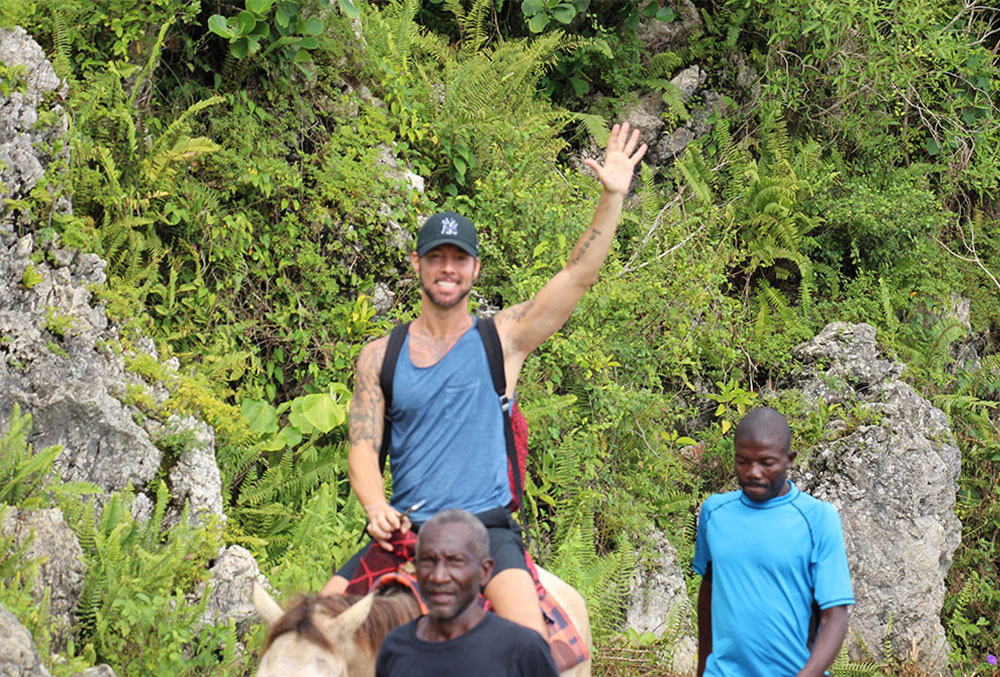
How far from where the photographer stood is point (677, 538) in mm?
9719

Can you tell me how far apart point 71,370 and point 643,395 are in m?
4.96

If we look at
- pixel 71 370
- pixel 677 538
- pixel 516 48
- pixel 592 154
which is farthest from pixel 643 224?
pixel 71 370

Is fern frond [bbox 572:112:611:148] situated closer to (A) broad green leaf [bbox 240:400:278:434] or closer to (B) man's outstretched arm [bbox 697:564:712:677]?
(A) broad green leaf [bbox 240:400:278:434]

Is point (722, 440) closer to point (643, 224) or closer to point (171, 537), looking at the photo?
point (643, 224)

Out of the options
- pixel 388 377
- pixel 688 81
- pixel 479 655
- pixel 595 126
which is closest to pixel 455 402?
pixel 388 377

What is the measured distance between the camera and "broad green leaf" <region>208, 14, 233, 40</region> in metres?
8.92

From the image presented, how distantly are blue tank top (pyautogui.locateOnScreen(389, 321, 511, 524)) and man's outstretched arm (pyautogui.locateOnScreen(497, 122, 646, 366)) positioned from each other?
24 cm

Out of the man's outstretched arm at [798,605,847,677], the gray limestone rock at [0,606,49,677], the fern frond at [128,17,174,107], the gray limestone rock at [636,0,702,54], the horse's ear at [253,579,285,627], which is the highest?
the gray limestone rock at [636,0,702,54]

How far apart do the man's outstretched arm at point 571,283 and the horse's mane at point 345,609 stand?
1.24 m

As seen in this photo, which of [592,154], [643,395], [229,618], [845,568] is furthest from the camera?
[592,154]

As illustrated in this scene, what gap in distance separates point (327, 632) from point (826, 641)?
216 centimetres

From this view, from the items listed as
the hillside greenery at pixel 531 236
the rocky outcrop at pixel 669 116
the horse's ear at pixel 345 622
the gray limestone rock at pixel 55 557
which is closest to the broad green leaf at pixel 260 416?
the hillside greenery at pixel 531 236

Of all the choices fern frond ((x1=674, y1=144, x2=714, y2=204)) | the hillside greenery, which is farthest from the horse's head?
fern frond ((x1=674, y1=144, x2=714, y2=204))

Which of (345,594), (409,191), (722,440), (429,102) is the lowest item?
(345,594)
